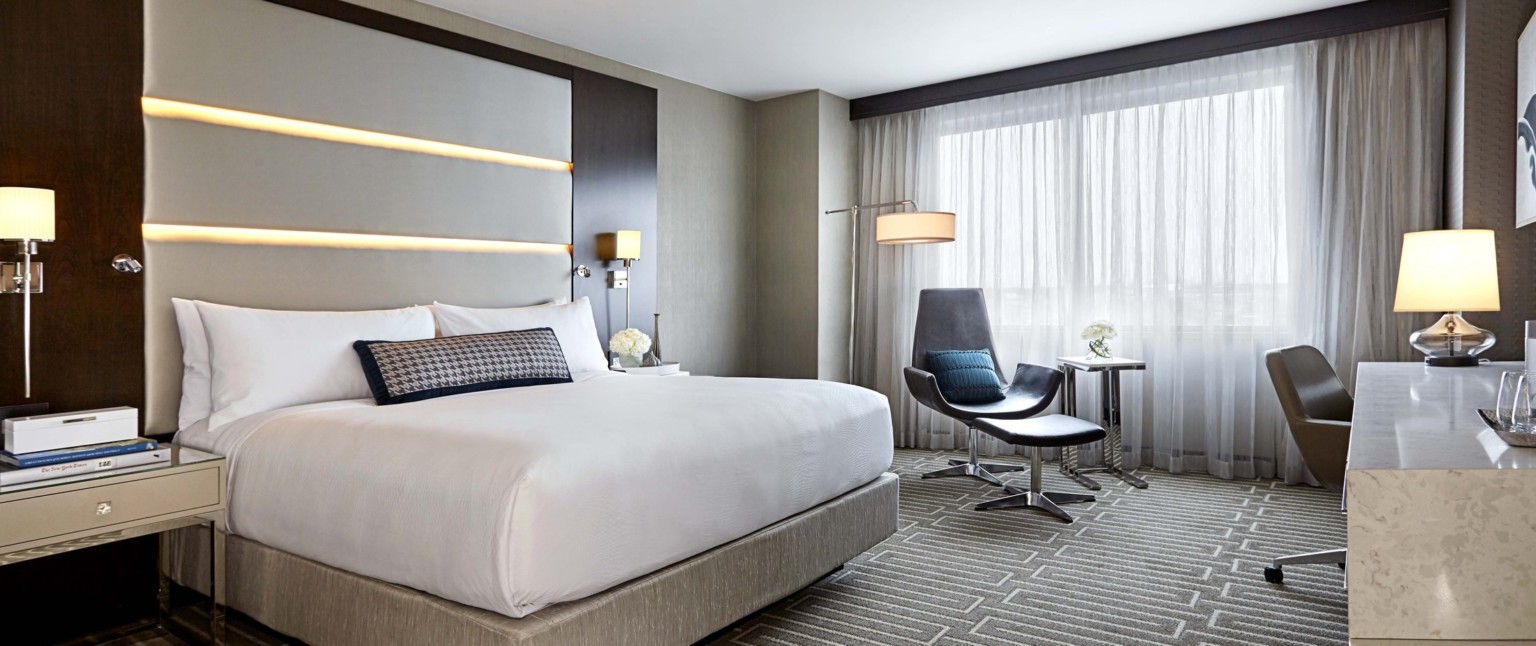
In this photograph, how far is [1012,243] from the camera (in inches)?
226

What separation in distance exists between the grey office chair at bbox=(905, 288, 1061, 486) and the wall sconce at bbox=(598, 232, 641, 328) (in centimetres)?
167

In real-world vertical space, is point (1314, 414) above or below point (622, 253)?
below

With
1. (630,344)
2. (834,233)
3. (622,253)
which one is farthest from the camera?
(834,233)

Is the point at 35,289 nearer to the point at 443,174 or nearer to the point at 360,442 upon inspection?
the point at 360,442

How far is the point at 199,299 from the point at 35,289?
0.55 m

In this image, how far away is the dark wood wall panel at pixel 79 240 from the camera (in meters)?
2.84

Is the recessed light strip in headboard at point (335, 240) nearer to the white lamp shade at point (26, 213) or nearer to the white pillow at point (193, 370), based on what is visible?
the white pillow at point (193, 370)

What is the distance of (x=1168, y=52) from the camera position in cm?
502

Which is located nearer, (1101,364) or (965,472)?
(1101,364)

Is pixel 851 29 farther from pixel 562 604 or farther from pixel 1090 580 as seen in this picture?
pixel 562 604

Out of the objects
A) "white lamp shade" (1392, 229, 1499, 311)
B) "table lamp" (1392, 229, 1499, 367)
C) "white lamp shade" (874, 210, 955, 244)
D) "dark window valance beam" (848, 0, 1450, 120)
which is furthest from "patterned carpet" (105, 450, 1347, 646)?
"dark window valance beam" (848, 0, 1450, 120)

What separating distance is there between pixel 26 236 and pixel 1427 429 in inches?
144

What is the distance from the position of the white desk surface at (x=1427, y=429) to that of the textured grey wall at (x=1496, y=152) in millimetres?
1325

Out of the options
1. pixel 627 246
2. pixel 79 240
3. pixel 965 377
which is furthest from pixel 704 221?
pixel 79 240
